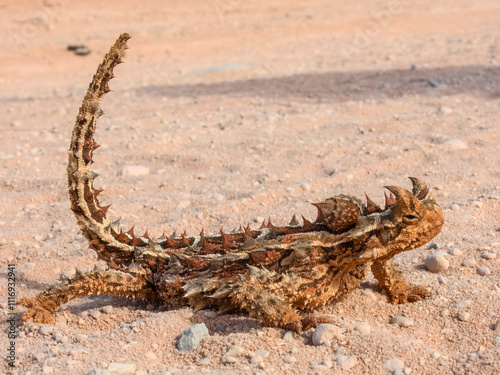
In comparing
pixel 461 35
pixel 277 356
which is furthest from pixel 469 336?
pixel 461 35

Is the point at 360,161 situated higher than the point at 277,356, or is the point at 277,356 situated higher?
the point at 277,356

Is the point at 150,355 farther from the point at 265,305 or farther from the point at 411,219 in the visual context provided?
the point at 411,219

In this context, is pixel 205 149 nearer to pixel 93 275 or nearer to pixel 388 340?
pixel 93 275

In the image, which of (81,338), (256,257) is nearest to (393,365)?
(256,257)

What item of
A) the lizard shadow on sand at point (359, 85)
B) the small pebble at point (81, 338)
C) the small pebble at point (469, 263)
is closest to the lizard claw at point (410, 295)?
the small pebble at point (469, 263)

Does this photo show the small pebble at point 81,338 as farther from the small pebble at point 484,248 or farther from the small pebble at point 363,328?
the small pebble at point 484,248
